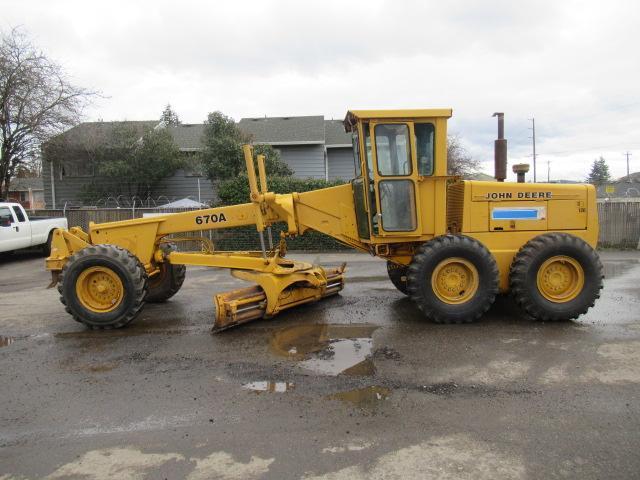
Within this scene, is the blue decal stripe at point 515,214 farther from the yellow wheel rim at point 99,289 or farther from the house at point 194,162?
the house at point 194,162

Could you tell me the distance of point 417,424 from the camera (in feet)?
12.4

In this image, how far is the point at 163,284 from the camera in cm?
824

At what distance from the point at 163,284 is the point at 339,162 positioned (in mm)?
17156

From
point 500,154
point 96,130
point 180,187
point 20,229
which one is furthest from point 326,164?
point 500,154

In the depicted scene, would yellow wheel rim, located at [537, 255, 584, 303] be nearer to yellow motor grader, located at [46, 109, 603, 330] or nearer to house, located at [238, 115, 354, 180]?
yellow motor grader, located at [46, 109, 603, 330]

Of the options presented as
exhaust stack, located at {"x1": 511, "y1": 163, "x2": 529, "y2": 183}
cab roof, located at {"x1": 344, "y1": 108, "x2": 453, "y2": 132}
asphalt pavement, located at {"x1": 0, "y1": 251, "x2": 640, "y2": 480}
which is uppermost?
cab roof, located at {"x1": 344, "y1": 108, "x2": 453, "y2": 132}

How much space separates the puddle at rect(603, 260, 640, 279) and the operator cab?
6.31 m

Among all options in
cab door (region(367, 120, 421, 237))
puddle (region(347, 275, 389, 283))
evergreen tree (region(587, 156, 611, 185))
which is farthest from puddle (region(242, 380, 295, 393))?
evergreen tree (region(587, 156, 611, 185))

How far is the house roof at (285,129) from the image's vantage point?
22531mm

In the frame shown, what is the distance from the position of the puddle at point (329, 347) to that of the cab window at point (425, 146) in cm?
225

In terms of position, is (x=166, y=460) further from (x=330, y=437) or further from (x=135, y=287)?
(x=135, y=287)

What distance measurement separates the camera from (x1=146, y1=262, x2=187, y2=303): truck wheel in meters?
8.23

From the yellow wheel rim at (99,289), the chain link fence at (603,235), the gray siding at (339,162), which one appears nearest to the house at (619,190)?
the chain link fence at (603,235)

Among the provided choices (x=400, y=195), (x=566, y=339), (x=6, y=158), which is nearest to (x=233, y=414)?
(x=400, y=195)
